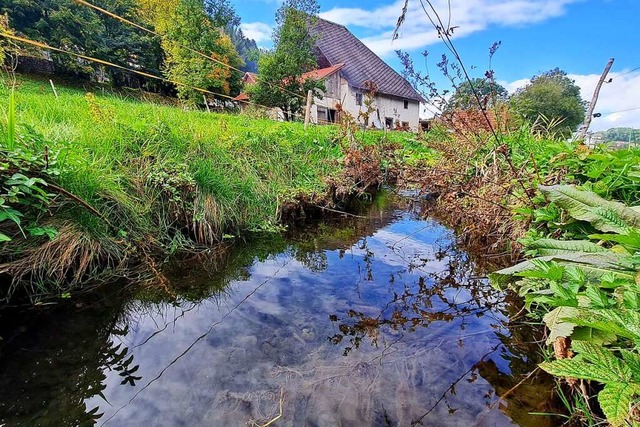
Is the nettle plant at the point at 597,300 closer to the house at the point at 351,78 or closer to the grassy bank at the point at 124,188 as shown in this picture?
the grassy bank at the point at 124,188

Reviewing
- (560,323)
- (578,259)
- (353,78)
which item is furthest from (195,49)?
(560,323)

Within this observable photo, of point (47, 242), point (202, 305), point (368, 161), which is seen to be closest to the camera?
point (47, 242)

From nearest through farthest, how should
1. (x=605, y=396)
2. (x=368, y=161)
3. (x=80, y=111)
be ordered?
(x=605, y=396), (x=80, y=111), (x=368, y=161)

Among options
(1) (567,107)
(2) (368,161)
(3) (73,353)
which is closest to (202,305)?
(3) (73,353)

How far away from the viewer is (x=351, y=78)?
25.3 m

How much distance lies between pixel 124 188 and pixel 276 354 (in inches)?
84.0

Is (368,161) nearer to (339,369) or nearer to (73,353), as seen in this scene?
(339,369)

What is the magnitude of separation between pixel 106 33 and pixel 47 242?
2615cm

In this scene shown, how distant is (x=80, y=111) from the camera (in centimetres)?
381

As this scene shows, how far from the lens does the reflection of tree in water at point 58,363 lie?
1410mm

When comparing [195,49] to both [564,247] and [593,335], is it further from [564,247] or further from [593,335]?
→ [593,335]

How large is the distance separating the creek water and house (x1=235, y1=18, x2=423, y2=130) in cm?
2140

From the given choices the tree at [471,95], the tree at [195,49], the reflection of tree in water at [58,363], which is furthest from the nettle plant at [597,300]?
the tree at [195,49]

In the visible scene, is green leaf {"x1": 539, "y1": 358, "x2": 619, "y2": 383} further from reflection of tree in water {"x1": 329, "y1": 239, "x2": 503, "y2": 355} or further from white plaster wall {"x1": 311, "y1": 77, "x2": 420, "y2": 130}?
white plaster wall {"x1": 311, "y1": 77, "x2": 420, "y2": 130}
